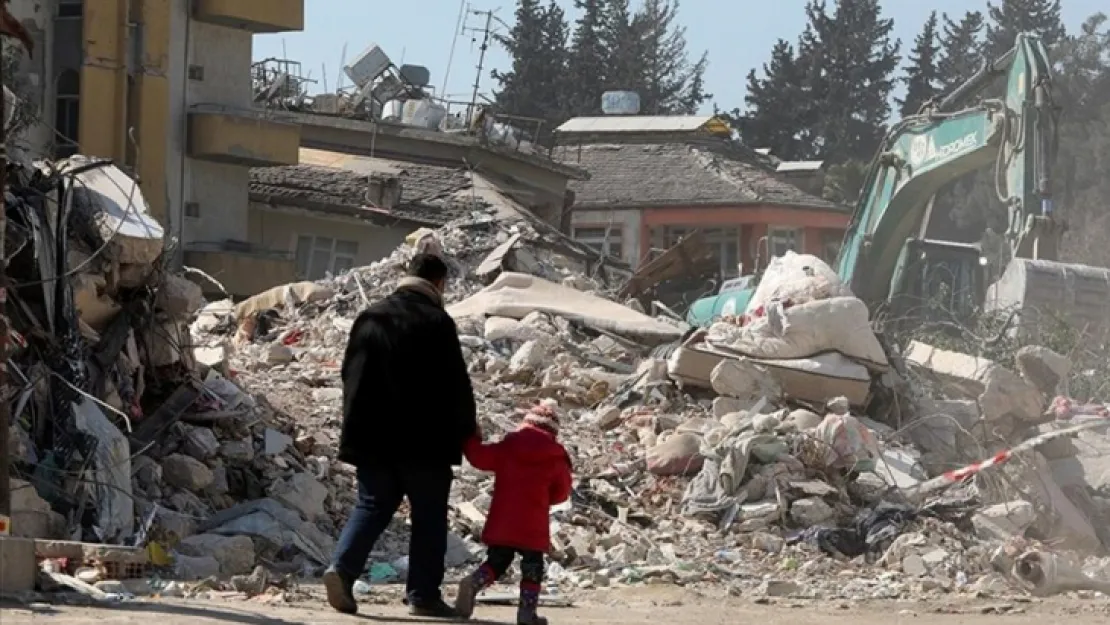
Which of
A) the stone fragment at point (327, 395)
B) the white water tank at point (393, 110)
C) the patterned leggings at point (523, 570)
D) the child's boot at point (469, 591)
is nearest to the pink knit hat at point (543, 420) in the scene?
the patterned leggings at point (523, 570)

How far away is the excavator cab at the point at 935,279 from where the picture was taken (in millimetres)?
25422

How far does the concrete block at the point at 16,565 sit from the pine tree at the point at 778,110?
68979 mm

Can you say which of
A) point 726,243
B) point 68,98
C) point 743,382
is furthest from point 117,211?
point 726,243

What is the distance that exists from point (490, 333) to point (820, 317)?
164 inches

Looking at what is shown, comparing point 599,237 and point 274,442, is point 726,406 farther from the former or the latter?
point 599,237

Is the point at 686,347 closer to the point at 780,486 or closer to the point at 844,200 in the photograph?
the point at 780,486

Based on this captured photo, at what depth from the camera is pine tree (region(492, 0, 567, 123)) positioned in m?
78.4

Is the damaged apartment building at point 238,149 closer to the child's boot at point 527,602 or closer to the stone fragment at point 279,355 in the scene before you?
the stone fragment at point 279,355

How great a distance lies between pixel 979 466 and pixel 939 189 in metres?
10.9

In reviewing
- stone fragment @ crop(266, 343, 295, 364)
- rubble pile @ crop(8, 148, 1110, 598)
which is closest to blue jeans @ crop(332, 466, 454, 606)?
rubble pile @ crop(8, 148, 1110, 598)

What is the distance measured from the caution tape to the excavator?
580 cm

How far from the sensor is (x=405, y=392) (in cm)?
906

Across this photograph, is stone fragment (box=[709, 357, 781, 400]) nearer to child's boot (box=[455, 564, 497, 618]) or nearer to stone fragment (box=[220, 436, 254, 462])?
stone fragment (box=[220, 436, 254, 462])

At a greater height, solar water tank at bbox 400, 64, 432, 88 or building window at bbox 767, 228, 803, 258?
Answer: solar water tank at bbox 400, 64, 432, 88
